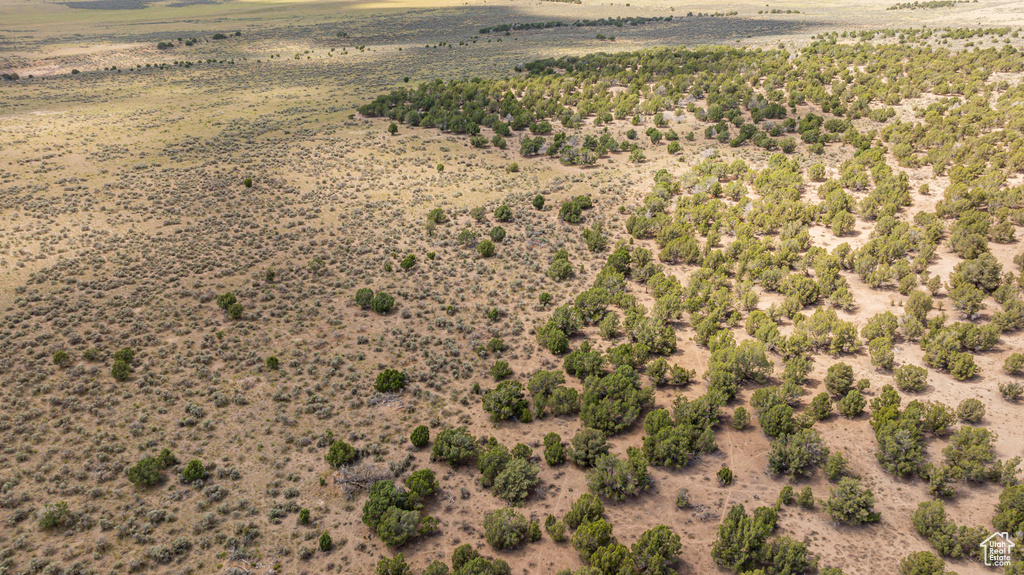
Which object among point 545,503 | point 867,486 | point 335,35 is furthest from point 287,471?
point 335,35

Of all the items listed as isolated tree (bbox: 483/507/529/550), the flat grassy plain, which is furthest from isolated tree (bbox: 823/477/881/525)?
isolated tree (bbox: 483/507/529/550)

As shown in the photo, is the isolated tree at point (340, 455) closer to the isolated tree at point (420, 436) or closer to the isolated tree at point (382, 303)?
the isolated tree at point (420, 436)

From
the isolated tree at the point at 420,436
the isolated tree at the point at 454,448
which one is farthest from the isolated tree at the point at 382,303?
the isolated tree at the point at 454,448

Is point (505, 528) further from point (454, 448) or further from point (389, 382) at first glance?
point (389, 382)

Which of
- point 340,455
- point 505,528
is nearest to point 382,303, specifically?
point 340,455

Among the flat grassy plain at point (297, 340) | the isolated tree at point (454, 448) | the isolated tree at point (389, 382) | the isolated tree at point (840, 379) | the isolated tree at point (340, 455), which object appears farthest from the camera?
the isolated tree at point (389, 382)

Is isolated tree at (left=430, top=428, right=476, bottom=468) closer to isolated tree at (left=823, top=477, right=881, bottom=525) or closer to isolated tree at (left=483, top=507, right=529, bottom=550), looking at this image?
isolated tree at (left=483, top=507, right=529, bottom=550)

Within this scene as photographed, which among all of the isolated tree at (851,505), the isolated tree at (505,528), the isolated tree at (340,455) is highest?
the isolated tree at (851,505)

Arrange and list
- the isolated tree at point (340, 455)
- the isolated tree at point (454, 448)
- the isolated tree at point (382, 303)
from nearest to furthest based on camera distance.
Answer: the isolated tree at point (340, 455) < the isolated tree at point (454, 448) < the isolated tree at point (382, 303)

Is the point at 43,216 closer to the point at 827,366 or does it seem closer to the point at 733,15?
the point at 827,366
